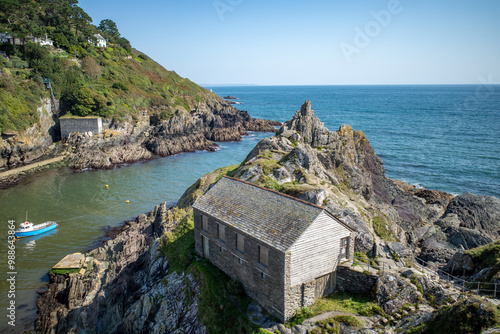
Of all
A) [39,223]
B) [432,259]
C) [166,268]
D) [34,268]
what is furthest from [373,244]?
[39,223]

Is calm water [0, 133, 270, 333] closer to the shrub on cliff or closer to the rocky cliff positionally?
the rocky cliff

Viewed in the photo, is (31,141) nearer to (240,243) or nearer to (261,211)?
(240,243)

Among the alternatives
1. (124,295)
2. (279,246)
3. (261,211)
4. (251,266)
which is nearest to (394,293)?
(279,246)

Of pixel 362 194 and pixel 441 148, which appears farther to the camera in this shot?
pixel 441 148

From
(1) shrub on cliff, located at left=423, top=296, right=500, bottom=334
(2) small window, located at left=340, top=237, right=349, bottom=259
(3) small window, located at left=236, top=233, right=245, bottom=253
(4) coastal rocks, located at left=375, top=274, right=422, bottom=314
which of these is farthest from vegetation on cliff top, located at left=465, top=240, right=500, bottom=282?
(3) small window, located at left=236, top=233, right=245, bottom=253

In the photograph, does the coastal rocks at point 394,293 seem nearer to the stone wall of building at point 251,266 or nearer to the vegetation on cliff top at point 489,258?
the vegetation on cliff top at point 489,258

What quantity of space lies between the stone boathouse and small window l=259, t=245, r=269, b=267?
5cm

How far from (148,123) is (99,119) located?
495 inches

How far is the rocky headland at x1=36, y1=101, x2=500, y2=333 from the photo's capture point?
14977 millimetres

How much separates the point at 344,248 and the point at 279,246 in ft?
14.2

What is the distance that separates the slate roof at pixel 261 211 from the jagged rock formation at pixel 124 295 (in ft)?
16.5

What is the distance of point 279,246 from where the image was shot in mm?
15305

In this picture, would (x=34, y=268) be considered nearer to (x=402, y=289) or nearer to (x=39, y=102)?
(x=402, y=289)

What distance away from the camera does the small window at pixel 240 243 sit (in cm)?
1748
